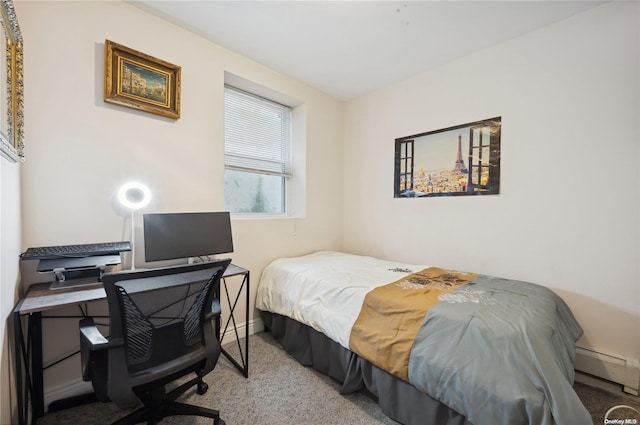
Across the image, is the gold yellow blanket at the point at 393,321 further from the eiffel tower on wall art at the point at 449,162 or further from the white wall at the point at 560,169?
the eiffel tower on wall art at the point at 449,162

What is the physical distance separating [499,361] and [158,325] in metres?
1.55

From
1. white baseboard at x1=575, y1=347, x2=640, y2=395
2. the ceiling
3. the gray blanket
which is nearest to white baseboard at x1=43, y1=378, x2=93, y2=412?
the gray blanket

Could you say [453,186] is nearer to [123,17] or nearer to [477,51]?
[477,51]

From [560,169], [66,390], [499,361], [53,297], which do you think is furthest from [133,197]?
[560,169]

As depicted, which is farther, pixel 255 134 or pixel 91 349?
pixel 255 134

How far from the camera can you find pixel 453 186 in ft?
8.11

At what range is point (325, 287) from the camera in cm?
198

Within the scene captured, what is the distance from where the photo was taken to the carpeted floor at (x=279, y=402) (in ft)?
4.90

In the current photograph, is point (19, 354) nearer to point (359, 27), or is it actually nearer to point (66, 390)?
point (66, 390)

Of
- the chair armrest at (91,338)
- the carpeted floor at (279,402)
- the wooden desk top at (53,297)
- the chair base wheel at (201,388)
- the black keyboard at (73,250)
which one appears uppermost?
the black keyboard at (73,250)

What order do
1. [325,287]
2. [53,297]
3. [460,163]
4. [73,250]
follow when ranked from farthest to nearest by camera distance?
1. [460,163]
2. [325,287]
3. [73,250]
4. [53,297]

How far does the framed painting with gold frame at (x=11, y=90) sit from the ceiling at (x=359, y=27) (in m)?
0.86

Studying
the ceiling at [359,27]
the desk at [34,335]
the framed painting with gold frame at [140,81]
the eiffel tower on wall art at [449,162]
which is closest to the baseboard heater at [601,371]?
the desk at [34,335]

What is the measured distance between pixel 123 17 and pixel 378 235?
2.88m
